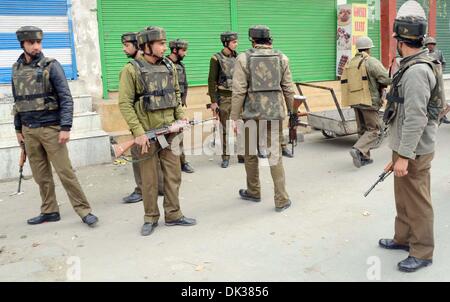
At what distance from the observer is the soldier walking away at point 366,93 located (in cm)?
657

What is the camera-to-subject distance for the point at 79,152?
6.90 m

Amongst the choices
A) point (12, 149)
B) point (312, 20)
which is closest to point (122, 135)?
point (12, 149)

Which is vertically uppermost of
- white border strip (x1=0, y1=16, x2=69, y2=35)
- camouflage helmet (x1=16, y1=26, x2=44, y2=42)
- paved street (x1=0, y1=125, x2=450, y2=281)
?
white border strip (x1=0, y1=16, x2=69, y2=35)

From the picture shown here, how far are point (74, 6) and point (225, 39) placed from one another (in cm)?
281

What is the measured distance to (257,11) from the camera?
9.55m

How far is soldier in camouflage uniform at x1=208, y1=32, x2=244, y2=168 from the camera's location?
21.9ft

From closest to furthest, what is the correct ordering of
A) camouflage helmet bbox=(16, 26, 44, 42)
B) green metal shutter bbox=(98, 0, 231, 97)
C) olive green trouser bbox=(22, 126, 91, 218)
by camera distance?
camouflage helmet bbox=(16, 26, 44, 42) → olive green trouser bbox=(22, 126, 91, 218) → green metal shutter bbox=(98, 0, 231, 97)

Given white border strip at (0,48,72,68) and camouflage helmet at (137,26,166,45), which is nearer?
camouflage helmet at (137,26,166,45)

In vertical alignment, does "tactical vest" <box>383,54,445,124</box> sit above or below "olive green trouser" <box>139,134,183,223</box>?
above

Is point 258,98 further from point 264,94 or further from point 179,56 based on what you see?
point 179,56

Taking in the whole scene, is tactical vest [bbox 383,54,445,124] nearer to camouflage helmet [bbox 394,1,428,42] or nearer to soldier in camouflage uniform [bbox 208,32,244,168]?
camouflage helmet [bbox 394,1,428,42]

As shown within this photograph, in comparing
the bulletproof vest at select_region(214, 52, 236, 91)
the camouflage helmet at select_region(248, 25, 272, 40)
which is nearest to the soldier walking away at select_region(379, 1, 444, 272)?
the camouflage helmet at select_region(248, 25, 272, 40)

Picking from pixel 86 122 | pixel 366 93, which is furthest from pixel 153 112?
pixel 366 93

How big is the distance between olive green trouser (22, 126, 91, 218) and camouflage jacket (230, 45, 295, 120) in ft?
6.05
